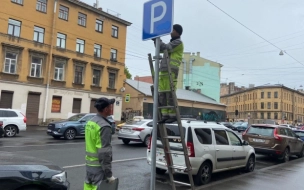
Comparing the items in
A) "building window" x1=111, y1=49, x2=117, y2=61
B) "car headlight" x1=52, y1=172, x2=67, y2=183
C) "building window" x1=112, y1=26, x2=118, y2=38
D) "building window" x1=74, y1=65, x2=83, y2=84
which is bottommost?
"car headlight" x1=52, y1=172, x2=67, y2=183

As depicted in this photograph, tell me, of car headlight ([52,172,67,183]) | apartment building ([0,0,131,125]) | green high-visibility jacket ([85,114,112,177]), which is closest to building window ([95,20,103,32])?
apartment building ([0,0,131,125])

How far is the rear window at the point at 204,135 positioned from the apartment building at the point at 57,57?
22.7 metres

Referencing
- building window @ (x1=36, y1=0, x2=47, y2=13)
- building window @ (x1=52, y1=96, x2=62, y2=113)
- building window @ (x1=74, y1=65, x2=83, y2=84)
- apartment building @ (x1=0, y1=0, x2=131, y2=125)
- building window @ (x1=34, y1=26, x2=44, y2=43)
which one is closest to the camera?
apartment building @ (x1=0, y1=0, x2=131, y2=125)

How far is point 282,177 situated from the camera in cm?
891

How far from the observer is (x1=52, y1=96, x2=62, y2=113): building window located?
29.1 m

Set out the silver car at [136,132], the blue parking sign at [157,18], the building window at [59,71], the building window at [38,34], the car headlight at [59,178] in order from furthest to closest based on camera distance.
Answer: the building window at [59,71] < the building window at [38,34] < the silver car at [136,132] < the car headlight at [59,178] < the blue parking sign at [157,18]

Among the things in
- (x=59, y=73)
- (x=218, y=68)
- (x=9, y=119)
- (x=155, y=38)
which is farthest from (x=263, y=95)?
(x=155, y=38)

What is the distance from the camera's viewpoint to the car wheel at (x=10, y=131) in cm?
1695

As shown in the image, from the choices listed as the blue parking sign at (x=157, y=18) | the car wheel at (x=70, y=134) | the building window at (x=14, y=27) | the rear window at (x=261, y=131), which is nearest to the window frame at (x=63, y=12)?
the building window at (x=14, y=27)

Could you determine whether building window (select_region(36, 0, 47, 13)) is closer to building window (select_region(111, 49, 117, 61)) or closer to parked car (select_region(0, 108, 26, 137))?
building window (select_region(111, 49, 117, 61))

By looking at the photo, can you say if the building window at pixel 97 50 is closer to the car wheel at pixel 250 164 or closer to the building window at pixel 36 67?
the building window at pixel 36 67

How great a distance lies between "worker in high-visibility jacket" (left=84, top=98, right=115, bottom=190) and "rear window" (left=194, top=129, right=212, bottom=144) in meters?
4.54

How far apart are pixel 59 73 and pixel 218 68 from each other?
40133 millimetres

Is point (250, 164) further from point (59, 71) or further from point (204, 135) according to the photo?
point (59, 71)
